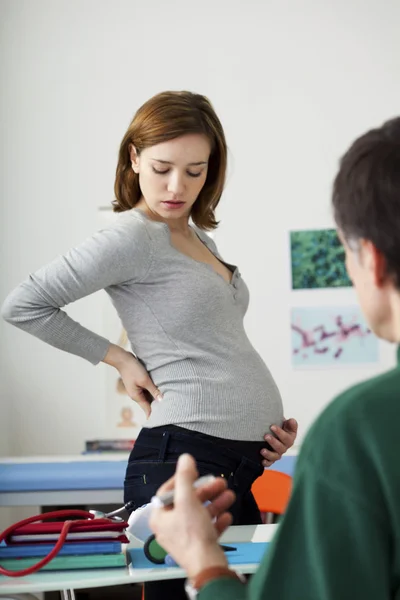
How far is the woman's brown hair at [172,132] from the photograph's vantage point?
175cm

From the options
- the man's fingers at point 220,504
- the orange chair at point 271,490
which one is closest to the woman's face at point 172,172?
the man's fingers at point 220,504

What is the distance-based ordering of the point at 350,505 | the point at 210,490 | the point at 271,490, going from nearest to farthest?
the point at 350,505 < the point at 210,490 < the point at 271,490

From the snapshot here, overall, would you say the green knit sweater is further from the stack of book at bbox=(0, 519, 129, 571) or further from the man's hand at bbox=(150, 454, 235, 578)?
the stack of book at bbox=(0, 519, 129, 571)

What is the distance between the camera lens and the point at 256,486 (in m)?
2.77

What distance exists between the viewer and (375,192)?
0.80m

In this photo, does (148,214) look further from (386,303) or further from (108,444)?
(108,444)

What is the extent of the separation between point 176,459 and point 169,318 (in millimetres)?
280

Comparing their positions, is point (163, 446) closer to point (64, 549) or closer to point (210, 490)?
point (64, 549)

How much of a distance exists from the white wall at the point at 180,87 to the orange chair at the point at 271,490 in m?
1.14

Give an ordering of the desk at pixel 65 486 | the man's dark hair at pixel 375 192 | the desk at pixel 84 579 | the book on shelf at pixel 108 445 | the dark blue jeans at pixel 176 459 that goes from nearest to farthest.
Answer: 1. the man's dark hair at pixel 375 192
2. the desk at pixel 84 579
3. the dark blue jeans at pixel 176 459
4. the desk at pixel 65 486
5. the book on shelf at pixel 108 445

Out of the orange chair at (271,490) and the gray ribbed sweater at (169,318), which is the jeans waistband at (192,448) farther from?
the orange chair at (271,490)

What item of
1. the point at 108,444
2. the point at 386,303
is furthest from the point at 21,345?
the point at 386,303

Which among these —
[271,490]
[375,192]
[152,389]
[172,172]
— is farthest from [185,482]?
[271,490]

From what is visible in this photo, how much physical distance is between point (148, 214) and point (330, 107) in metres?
2.47
